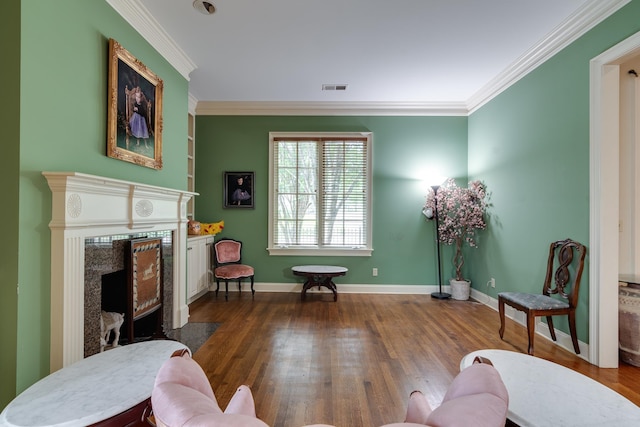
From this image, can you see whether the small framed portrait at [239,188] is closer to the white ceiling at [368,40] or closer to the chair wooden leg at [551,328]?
the white ceiling at [368,40]

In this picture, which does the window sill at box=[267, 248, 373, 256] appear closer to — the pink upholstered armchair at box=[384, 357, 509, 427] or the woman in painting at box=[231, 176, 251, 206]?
the woman in painting at box=[231, 176, 251, 206]

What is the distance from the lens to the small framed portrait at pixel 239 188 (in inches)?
194

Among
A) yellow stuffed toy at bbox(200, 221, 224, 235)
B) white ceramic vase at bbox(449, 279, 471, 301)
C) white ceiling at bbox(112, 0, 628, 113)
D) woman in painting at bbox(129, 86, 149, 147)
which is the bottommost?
white ceramic vase at bbox(449, 279, 471, 301)

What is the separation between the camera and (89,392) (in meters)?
1.28

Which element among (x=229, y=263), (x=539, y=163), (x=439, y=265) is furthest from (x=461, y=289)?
(x=229, y=263)

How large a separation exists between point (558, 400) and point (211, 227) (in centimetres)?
445

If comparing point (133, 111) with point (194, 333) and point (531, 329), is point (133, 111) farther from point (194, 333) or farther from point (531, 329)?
point (531, 329)

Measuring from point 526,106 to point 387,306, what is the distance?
2984 mm

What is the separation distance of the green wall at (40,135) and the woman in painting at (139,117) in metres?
0.32

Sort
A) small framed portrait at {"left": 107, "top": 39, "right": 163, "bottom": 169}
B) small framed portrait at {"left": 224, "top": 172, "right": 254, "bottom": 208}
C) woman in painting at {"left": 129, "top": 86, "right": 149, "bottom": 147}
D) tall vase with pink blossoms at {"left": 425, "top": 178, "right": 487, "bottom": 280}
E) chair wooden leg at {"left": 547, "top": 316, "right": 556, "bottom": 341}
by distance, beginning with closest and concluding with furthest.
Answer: small framed portrait at {"left": 107, "top": 39, "right": 163, "bottom": 169}
woman in painting at {"left": 129, "top": 86, "right": 149, "bottom": 147}
chair wooden leg at {"left": 547, "top": 316, "right": 556, "bottom": 341}
tall vase with pink blossoms at {"left": 425, "top": 178, "right": 487, "bottom": 280}
small framed portrait at {"left": 224, "top": 172, "right": 254, "bottom": 208}

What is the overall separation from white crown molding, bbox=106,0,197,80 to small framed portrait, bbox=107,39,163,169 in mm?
307

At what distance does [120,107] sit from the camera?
2.37m

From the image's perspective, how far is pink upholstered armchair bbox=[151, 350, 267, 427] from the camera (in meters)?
0.62

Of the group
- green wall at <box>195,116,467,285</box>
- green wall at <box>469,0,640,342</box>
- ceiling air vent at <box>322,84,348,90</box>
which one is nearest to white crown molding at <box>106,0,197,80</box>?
green wall at <box>195,116,467,285</box>
